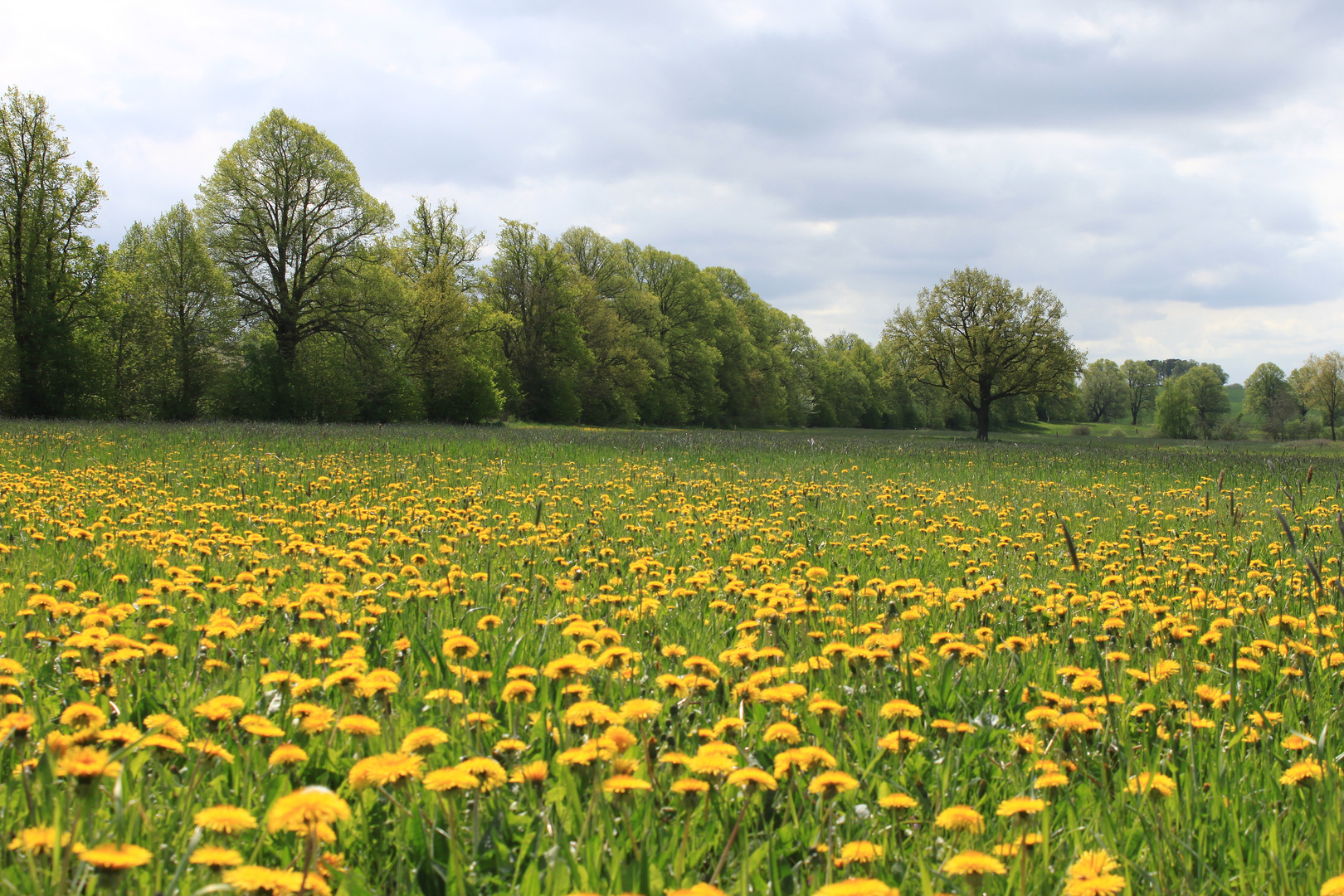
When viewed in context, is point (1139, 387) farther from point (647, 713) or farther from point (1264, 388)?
point (647, 713)

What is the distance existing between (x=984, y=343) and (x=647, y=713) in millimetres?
43739

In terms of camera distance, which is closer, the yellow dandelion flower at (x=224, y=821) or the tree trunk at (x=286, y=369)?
the yellow dandelion flower at (x=224, y=821)

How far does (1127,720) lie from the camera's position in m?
2.61

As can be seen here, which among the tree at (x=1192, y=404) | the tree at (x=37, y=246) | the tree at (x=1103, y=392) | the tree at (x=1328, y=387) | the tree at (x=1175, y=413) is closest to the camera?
the tree at (x=37, y=246)

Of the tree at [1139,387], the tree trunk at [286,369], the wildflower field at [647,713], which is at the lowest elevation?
the wildflower field at [647,713]

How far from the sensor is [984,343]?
136 feet

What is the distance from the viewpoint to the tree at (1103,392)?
13175cm

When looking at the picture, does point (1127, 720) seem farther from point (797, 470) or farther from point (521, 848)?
point (797, 470)

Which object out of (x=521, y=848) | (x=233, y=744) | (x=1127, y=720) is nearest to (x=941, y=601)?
(x=1127, y=720)

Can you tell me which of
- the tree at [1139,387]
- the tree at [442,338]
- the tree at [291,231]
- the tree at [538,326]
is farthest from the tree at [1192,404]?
the tree at [291,231]

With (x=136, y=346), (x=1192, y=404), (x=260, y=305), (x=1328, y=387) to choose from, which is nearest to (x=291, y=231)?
(x=260, y=305)

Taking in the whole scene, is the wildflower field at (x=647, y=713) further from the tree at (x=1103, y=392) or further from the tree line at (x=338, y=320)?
the tree at (x=1103, y=392)

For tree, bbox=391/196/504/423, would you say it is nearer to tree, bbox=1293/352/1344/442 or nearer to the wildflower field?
the wildflower field

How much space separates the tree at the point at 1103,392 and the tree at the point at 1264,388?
75.9ft
